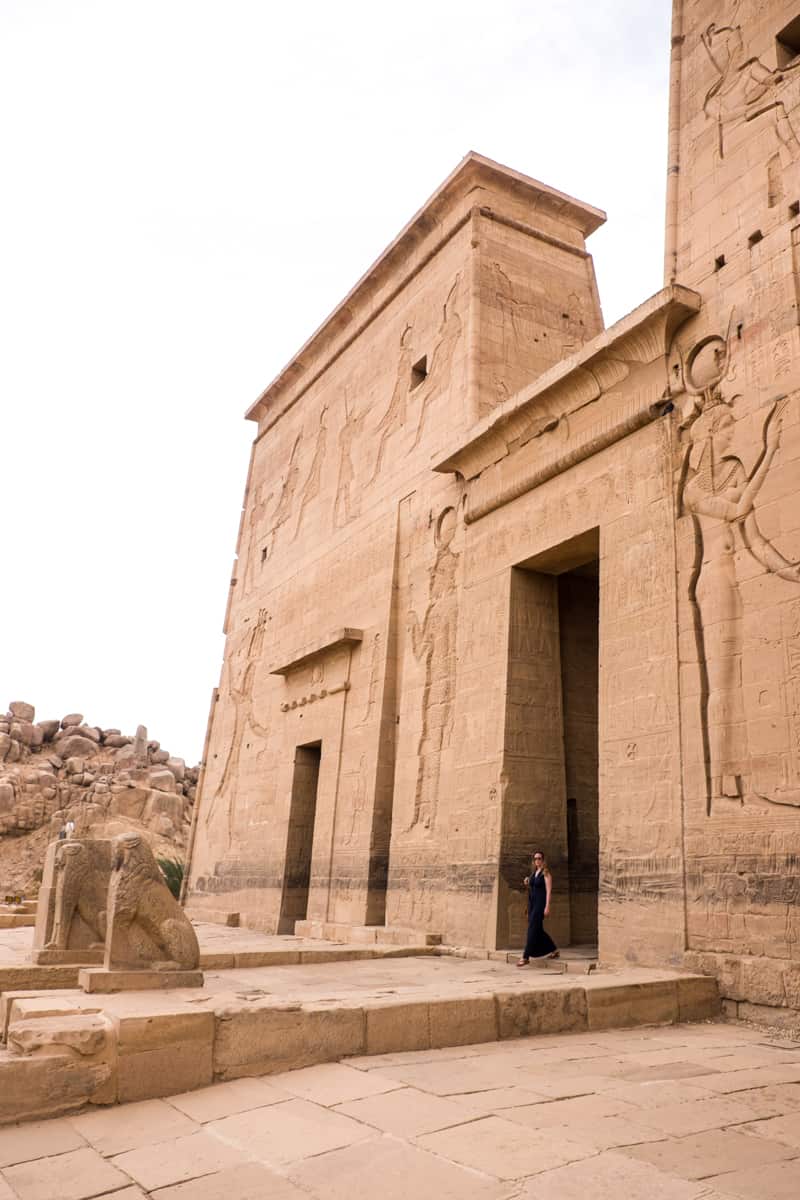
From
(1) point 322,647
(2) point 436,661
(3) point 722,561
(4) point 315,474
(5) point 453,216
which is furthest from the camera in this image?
(4) point 315,474

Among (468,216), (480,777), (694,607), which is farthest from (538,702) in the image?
(468,216)

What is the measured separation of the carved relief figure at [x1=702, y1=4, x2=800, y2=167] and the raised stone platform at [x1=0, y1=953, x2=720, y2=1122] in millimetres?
5874

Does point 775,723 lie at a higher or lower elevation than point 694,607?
lower

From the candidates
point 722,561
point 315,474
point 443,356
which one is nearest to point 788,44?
point 722,561

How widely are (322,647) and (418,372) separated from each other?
13.1 ft

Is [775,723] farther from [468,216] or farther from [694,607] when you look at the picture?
[468,216]

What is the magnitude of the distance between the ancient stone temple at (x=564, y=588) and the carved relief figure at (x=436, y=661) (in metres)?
0.04

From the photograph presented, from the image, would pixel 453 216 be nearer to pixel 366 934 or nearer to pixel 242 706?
pixel 242 706

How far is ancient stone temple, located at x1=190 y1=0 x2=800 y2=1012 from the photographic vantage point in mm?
5820

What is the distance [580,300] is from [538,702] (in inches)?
241

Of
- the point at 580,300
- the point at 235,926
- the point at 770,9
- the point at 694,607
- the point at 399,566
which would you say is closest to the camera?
the point at 694,607

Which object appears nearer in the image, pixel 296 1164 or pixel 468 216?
pixel 296 1164

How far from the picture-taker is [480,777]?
8.27 meters

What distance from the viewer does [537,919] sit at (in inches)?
269
